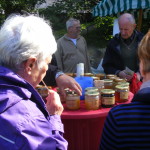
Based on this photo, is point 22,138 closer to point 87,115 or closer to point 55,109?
point 55,109

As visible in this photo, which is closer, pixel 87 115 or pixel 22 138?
pixel 22 138

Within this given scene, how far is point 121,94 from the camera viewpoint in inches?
90.7

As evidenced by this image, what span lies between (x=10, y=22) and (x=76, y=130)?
1.27m

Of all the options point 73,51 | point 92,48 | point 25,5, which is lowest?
point 92,48

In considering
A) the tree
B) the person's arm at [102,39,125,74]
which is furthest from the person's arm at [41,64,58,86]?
the tree

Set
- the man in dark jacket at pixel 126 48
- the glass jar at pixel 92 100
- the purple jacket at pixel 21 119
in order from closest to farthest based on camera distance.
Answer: the purple jacket at pixel 21 119
the glass jar at pixel 92 100
the man in dark jacket at pixel 126 48

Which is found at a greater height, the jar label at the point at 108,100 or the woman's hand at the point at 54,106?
the woman's hand at the point at 54,106

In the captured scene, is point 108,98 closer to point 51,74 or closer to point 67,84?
point 67,84

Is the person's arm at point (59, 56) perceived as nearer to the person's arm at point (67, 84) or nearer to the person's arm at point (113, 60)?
the person's arm at point (113, 60)

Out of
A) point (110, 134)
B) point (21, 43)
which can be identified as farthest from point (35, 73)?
point (110, 134)

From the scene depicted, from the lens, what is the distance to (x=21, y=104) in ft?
3.74

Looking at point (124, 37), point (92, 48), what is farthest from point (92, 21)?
point (124, 37)

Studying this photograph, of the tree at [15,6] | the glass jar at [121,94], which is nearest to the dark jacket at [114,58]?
the glass jar at [121,94]

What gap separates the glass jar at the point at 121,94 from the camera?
2.30 m
